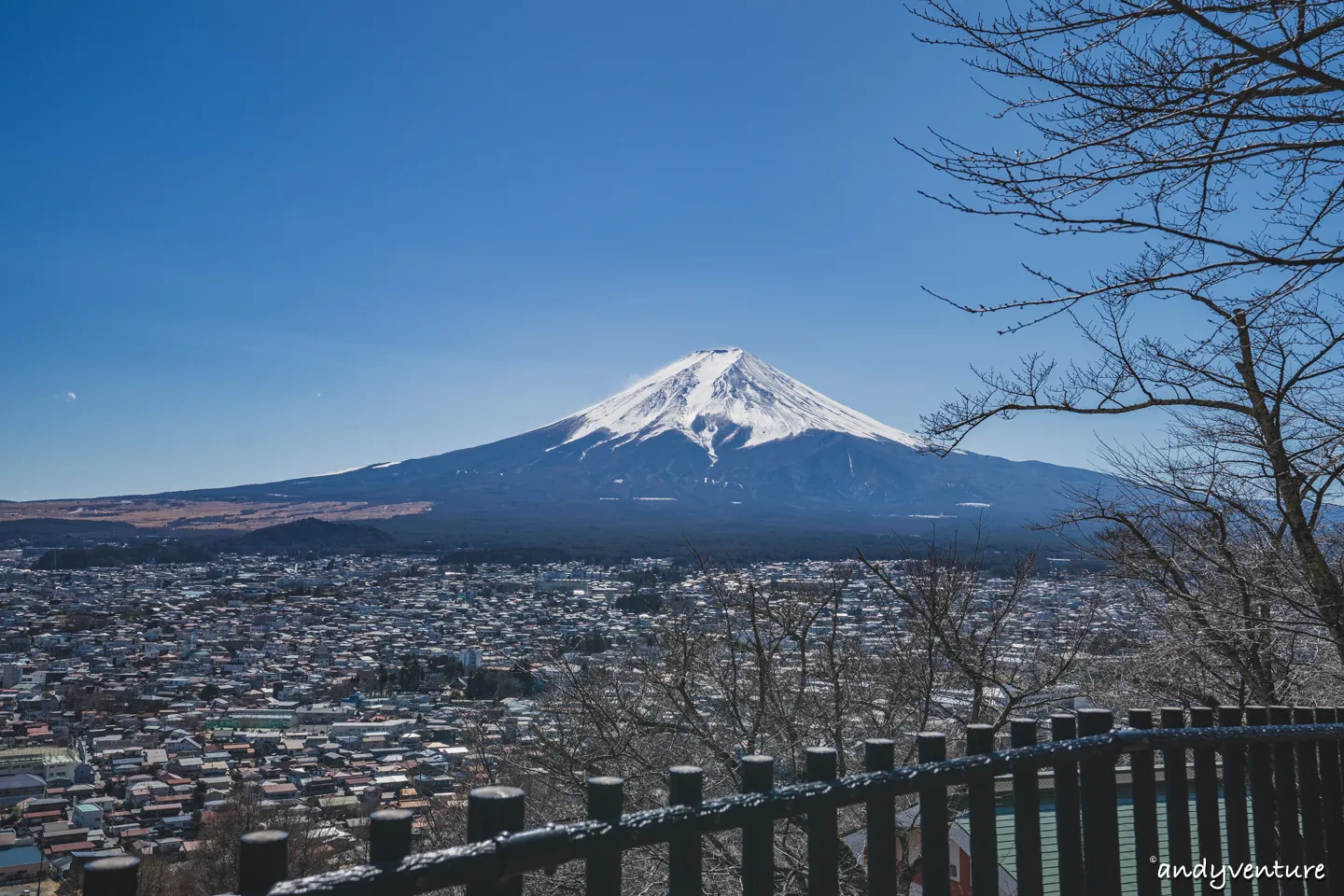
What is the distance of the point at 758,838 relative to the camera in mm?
2072

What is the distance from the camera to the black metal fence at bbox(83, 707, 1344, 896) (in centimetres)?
160

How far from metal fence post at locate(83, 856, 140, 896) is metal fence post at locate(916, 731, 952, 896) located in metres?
1.77

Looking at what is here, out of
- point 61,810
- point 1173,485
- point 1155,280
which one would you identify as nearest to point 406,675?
point 61,810

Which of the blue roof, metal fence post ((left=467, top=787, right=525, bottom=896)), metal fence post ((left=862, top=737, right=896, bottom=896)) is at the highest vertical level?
metal fence post ((left=467, top=787, right=525, bottom=896))

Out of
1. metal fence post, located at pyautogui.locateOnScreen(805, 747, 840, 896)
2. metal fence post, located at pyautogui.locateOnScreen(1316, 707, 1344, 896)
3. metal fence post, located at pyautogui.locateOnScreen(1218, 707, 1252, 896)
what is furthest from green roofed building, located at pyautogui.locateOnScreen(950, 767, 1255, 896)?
metal fence post, located at pyautogui.locateOnScreen(805, 747, 840, 896)

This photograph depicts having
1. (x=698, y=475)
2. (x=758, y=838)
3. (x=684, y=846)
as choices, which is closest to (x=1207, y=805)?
(x=758, y=838)

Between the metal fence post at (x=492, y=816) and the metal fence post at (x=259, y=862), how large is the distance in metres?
0.32

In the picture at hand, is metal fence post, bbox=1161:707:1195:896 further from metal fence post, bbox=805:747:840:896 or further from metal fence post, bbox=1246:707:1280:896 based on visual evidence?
metal fence post, bbox=805:747:840:896

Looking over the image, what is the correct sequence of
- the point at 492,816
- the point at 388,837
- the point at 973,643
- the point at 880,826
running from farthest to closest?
the point at 973,643 < the point at 880,826 < the point at 492,816 < the point at 388,837

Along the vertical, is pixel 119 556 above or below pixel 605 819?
below

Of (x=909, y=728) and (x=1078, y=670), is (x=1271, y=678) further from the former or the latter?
(x=909, y=728)

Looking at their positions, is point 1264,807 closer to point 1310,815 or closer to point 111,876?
point 1310,815

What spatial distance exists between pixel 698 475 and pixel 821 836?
150636 mm

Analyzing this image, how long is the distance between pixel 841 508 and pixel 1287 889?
135 meters
